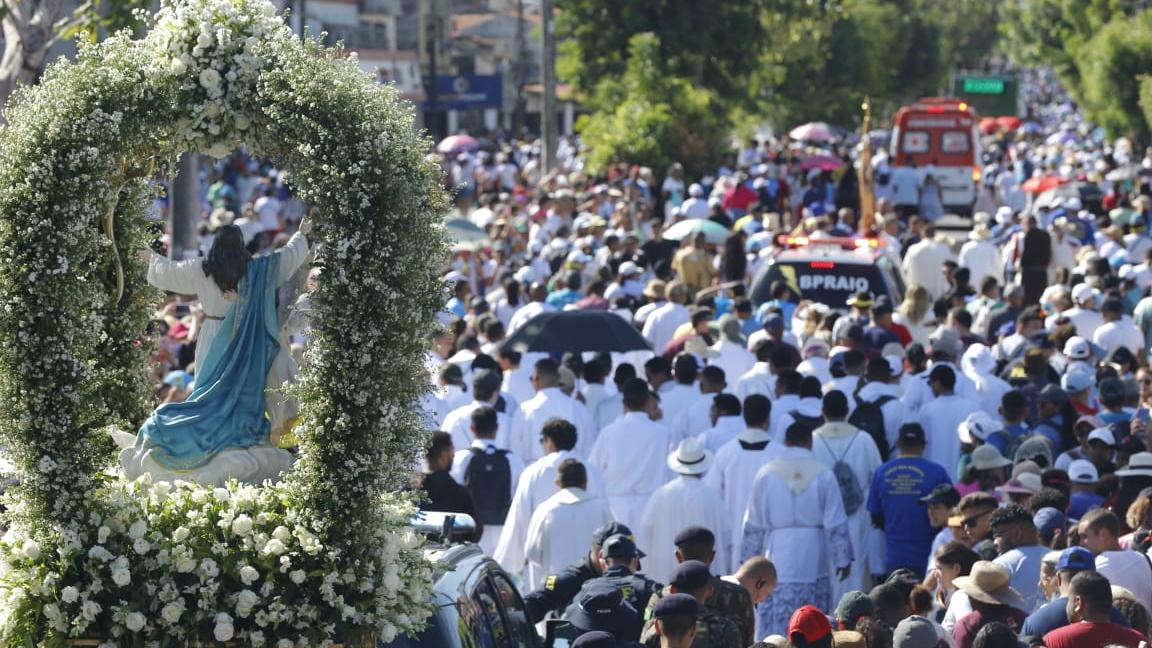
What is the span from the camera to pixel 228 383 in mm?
7551

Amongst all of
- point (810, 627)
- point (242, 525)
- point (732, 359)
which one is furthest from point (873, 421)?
point (242, 525)

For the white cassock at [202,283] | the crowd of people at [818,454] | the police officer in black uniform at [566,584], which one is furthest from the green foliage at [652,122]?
the white cassock at [202,283]

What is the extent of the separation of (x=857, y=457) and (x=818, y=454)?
24 cm

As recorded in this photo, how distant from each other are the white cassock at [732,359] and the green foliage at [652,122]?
1753 cm

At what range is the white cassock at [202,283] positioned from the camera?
7.55 metres

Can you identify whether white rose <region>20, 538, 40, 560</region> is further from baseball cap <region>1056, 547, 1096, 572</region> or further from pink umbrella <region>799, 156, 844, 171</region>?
pink umbrella <region>799, 156, 844, 171</region>

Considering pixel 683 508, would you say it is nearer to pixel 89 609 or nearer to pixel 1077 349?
pixel 1077 349

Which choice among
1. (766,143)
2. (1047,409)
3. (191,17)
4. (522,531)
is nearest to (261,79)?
(191,17)

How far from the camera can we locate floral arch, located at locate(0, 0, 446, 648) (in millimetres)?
6789

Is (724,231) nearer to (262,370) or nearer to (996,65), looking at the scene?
(262,370)

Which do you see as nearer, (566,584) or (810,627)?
(810,627)

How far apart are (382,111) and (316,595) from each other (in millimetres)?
1713

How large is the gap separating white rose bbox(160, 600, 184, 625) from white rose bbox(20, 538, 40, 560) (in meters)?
0.51

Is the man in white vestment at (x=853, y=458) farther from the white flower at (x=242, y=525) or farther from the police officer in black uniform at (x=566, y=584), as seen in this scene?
the white flower at (x=242, y=525)
